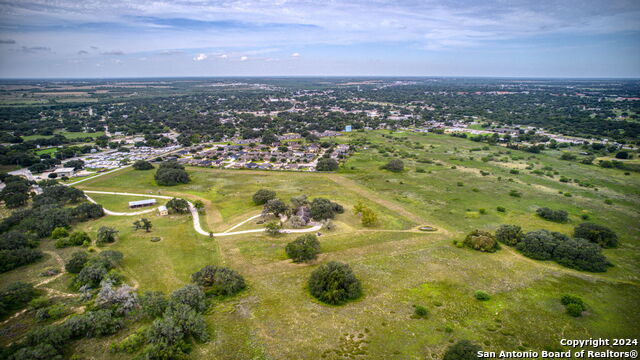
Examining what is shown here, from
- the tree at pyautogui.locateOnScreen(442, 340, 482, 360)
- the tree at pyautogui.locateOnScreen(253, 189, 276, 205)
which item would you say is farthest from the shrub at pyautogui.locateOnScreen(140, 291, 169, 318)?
the tree at pyautogui.locateOnScreen(253, 189, 276, 205)

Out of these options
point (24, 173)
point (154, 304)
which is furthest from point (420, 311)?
point (24, 173)

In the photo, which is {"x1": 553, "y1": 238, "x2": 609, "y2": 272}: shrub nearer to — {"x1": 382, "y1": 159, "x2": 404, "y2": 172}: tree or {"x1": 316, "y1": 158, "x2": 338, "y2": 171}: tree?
{"x1": 382, "y1": 159, "x2": 404, "y2": 172}: tree

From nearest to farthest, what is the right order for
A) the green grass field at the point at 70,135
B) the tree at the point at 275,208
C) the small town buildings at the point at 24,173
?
1. the tree at the point at 275,208
2. the small town buildings at the point at 24,173
3. the green grass field at the point at 70,135

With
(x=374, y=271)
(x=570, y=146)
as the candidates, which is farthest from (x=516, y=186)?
(x=570, y=146)

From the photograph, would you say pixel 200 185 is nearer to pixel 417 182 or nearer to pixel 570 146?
pixel 417 182

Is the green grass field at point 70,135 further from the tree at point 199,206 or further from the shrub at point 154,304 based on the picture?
the shrub at point 154,304

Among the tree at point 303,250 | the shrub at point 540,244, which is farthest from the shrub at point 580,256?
the tree at point 303,250
